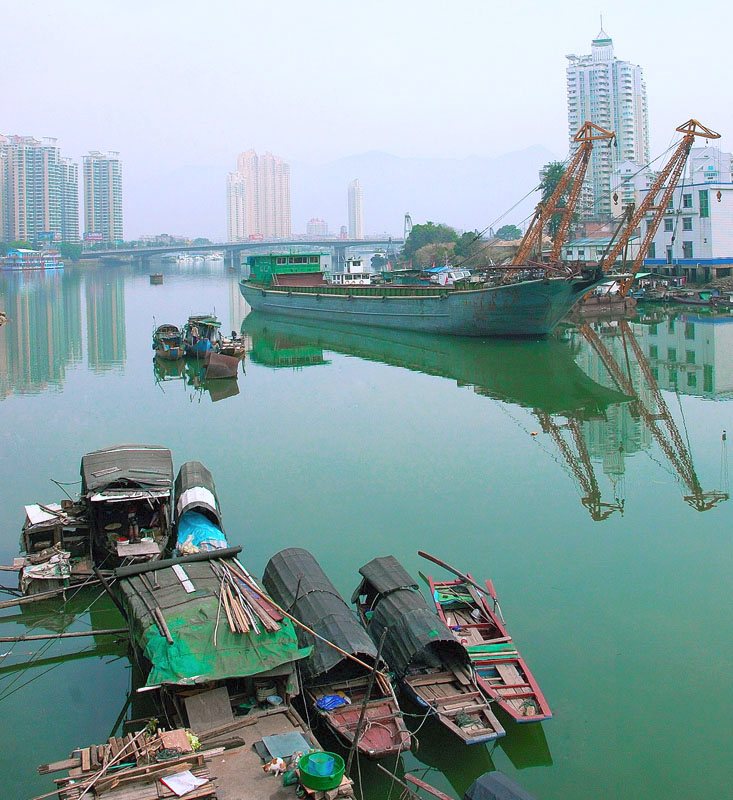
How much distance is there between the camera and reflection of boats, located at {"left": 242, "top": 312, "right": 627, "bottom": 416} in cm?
2330

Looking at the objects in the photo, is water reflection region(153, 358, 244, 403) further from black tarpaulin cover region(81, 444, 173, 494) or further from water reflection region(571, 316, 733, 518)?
water reflection region(571, 316, 733, 518)

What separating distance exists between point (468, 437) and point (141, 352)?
19216 millimetres

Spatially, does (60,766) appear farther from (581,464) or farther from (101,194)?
(101,194)

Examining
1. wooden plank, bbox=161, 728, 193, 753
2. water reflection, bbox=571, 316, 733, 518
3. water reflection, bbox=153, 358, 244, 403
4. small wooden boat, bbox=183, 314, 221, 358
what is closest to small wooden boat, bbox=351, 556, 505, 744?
wooden plank, bbox=161, 728, 193, 753

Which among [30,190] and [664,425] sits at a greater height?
[30,190]

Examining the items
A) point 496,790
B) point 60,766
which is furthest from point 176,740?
point 496,790

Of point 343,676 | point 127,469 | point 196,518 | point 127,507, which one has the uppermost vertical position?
point 127,469

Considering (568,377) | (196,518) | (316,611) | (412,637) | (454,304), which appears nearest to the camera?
(412,637)

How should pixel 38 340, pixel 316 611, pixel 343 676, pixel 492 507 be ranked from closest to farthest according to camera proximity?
pixel 343 676 < pixel 316 611 < pixel 492 507 < pixel 38 340

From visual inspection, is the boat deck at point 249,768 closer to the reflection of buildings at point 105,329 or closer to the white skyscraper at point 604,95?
the reflection of buildings at point 105,329

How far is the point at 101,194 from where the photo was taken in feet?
570

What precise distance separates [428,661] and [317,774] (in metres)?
2.27

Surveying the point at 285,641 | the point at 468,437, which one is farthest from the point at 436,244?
the point at 285,641

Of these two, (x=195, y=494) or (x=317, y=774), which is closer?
(x=317, y=774)
